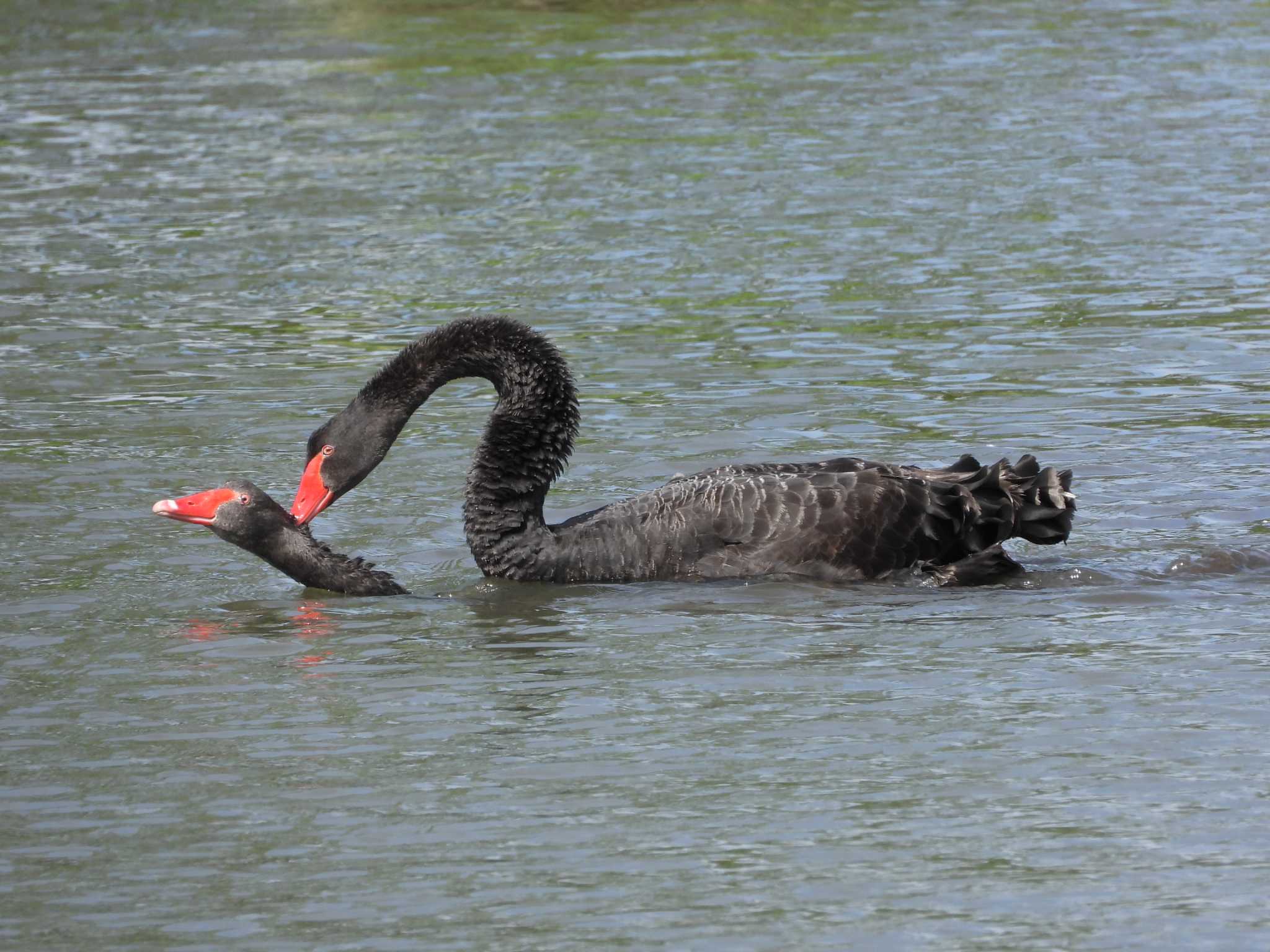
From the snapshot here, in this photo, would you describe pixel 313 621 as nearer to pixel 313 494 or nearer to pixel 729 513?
pixel 313 494

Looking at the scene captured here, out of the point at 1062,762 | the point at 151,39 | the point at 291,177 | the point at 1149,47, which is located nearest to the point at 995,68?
the point at 1149,47

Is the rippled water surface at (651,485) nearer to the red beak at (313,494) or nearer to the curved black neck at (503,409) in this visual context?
the curved black neck at (503,409)

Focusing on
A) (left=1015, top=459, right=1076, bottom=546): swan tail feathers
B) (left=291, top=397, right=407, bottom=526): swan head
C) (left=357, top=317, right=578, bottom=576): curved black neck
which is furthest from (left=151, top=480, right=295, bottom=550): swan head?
(left=1015, top=459, right=1076, bottom=546): swan tail feathers

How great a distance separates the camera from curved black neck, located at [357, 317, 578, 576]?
28.5 feet

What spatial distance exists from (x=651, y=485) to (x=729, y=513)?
63.3 inches

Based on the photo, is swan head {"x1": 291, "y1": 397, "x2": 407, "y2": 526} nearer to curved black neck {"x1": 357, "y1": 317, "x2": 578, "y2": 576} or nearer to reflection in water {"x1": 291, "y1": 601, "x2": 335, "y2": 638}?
curved black neck {"x1": 357, "y1": 317, "x2": 578, "y2": 576}

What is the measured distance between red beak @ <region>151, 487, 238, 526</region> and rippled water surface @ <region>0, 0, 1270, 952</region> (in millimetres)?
384

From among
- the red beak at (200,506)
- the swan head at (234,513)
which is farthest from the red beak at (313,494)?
the red beak at (200,506)

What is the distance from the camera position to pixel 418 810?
5.86 m

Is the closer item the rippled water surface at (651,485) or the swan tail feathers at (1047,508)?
the rippled water surface at (651,485)

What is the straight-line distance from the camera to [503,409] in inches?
354

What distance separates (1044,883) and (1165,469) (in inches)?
183

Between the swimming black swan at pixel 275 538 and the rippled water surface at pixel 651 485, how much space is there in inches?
5.8

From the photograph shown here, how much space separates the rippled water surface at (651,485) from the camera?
5.40m
